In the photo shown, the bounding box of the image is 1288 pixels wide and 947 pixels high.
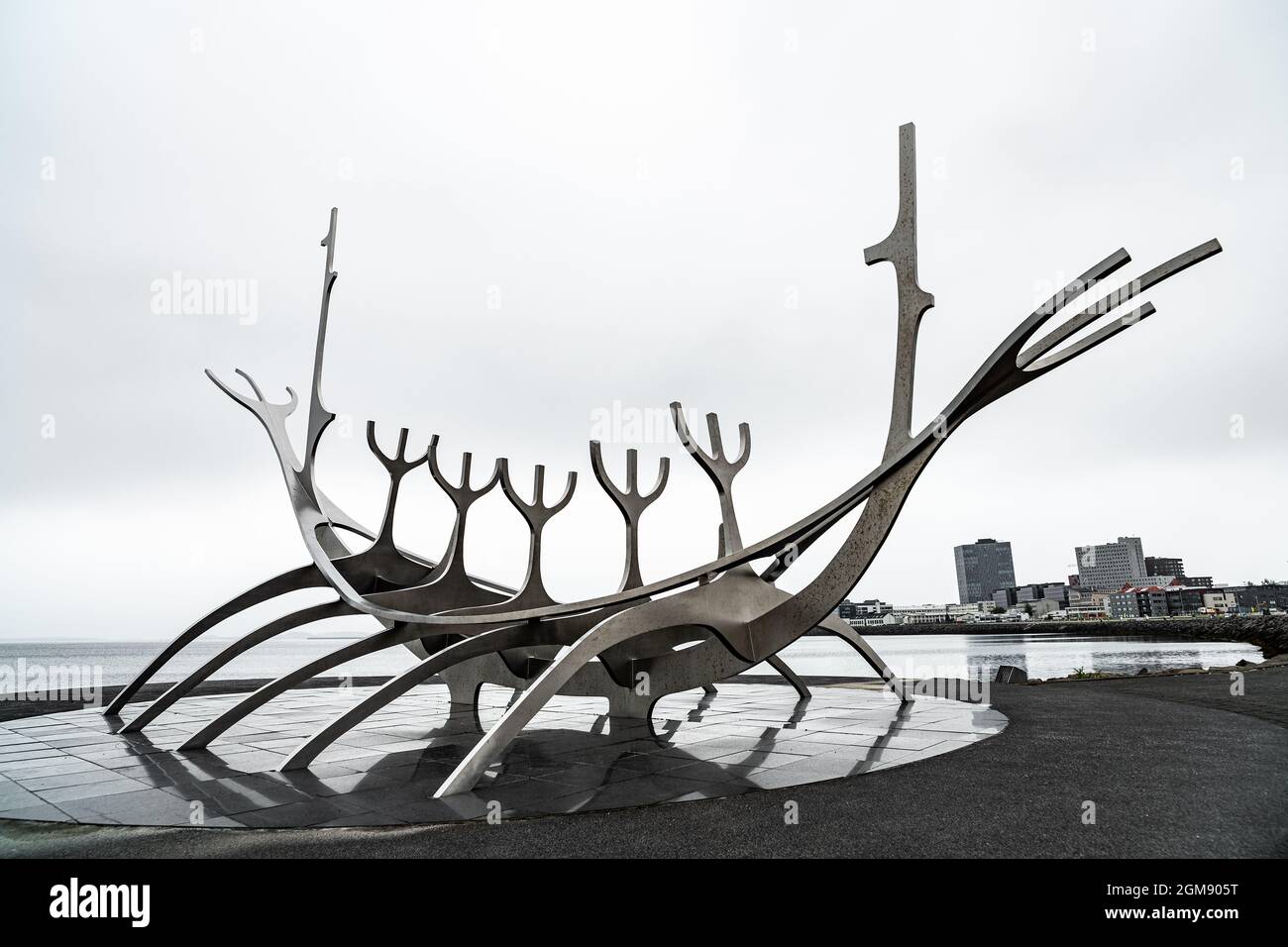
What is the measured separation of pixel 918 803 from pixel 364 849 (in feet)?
12.0

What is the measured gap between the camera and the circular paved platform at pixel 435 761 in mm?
5777

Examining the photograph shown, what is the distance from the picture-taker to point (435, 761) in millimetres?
7645

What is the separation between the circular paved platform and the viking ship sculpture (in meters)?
0.46

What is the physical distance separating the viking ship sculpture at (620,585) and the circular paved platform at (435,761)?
1.52ft

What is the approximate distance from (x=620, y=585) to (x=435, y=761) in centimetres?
336

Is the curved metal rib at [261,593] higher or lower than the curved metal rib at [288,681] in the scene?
higher

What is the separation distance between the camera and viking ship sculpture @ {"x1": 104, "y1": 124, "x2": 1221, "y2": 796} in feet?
22.0

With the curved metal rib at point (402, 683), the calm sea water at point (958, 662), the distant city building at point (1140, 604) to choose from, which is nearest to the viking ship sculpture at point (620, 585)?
the curved metal rib at point (402, 683)

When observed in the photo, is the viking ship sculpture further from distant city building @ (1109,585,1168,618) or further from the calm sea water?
distant city building @ (1109,585,1168,618)

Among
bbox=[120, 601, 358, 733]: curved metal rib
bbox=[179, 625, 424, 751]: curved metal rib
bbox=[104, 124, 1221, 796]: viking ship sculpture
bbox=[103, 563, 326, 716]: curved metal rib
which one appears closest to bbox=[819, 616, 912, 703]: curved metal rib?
bbox=[104, 124, 1221, 796]: viking ship sculpture

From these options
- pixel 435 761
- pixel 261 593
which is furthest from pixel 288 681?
pixel 261 593

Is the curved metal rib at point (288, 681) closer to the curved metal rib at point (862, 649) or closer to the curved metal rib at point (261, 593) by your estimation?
the curved metal rib at point (261, 593)
